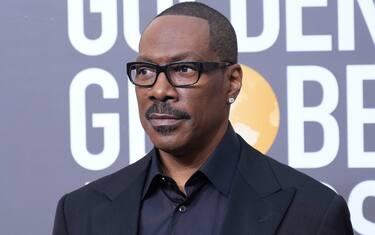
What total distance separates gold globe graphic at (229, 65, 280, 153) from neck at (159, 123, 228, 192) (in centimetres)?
64

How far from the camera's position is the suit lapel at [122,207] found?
4.74 feet

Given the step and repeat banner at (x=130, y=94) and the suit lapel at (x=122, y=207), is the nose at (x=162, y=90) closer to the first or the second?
the suit lapel at (x=122, y=207)

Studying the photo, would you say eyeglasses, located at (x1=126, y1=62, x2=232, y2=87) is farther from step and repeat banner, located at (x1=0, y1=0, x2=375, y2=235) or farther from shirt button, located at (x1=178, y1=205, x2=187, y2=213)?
step and repeat banner, located at (x1=0, y1=0, x2=375, y2=235)

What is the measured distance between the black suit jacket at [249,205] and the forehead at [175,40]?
244 millimetres

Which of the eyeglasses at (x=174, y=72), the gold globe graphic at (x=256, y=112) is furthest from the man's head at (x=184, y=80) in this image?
the gold globe graphic at (x=256, y=112)

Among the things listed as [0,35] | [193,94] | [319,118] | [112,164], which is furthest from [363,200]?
[0,35]

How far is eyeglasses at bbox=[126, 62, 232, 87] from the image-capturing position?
4.54 ft

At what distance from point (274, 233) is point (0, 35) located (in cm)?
115

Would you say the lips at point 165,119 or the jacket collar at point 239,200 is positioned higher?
the lips at point 165,119

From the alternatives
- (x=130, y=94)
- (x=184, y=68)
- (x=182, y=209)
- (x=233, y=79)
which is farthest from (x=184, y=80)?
(x=130, y=94)

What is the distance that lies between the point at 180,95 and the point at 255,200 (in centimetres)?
25

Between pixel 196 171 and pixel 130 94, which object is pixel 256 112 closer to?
pixel 130 94

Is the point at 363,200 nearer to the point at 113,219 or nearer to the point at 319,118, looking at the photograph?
the point at 319,118

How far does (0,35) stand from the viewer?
216 cm
